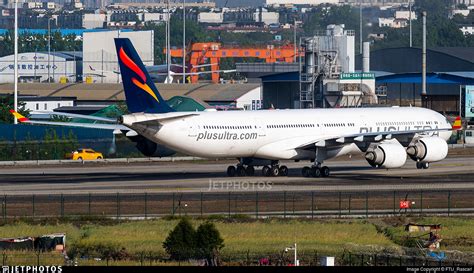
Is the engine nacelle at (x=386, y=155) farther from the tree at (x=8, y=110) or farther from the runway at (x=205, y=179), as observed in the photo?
the tree at (x=8, y=110)

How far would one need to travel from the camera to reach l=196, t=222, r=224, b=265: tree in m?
47.5

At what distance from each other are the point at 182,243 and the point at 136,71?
26491 millimetres

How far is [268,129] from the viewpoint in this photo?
78125mm

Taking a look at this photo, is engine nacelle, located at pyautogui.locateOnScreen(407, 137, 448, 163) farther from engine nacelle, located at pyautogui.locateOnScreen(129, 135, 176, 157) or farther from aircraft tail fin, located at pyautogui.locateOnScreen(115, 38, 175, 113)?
aircraft tail fin, located at pyautogui.locateOnScreen(115, 38, 175, 113)

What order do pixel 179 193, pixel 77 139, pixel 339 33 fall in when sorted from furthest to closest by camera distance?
pixel 339 33, pixel 77 139, pixel 179 193

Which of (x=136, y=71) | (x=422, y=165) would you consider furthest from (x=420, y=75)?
(x=136, y=71)

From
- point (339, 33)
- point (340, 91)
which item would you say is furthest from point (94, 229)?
point (339, 33)

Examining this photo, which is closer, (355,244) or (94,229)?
(355,244)

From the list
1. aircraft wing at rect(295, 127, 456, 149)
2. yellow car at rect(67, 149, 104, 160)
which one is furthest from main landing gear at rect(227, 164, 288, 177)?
yellow car at rect(67, 149, 104, 160)

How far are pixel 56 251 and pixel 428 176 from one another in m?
37.0

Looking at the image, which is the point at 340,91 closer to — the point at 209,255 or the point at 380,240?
the point at 380,240

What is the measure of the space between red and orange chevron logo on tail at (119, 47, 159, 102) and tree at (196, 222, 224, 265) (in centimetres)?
2536

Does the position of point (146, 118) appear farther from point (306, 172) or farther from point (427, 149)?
point (427, 149)

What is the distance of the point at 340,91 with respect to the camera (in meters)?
125
